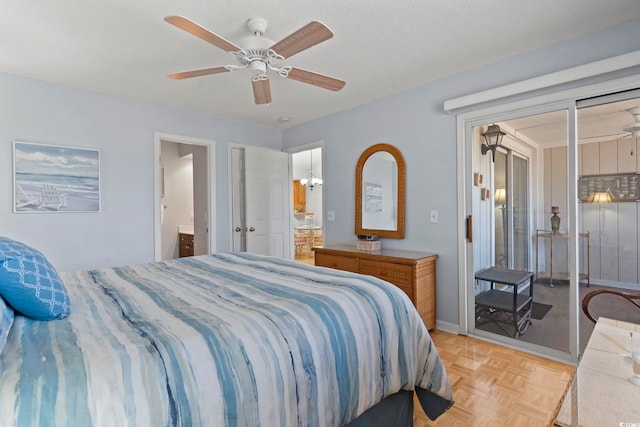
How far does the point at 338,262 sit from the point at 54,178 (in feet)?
9.56

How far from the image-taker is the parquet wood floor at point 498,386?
1.81 metres

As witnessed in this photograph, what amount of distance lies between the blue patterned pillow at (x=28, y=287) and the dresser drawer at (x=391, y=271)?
7.90 ft

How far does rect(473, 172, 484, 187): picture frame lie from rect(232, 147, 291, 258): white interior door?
2705mm

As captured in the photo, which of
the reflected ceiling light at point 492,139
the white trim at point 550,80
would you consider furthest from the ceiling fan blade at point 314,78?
the reflected ceiling light at point 492,139

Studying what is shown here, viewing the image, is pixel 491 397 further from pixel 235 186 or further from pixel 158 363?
pixel 235 186

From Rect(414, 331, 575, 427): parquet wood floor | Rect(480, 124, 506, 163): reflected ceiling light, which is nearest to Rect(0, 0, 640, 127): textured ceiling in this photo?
Rect(480, 124, 506, 163): reflected ceiling light

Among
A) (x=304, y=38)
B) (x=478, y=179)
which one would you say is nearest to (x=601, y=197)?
(x=478, y=179)

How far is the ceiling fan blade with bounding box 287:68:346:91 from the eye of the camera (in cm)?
221

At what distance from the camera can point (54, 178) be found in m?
3.10

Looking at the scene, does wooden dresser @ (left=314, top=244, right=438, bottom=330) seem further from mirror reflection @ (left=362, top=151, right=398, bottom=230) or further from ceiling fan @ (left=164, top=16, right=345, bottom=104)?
ceiling fan @ (left=164, top=16, right=345, bottom=104)

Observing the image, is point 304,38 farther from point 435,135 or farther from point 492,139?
point 492,139

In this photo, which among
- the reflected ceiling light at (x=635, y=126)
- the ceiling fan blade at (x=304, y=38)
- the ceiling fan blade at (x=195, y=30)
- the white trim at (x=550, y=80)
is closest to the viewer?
the ceiling fan blade at (x=195, y=30)

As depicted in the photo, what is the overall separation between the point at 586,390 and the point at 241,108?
3.90m

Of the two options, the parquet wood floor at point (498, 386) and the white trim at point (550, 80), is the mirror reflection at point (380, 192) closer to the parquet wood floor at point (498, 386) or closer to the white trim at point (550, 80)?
the white trim at point (550, 80)
